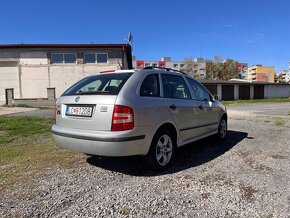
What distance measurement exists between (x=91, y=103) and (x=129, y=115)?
613 millimetres

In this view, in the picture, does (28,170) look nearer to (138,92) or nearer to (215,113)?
(138,92)

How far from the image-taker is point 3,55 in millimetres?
26578

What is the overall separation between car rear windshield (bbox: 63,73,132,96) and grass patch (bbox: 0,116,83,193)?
135cm

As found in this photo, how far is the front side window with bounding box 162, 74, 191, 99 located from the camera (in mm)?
5090

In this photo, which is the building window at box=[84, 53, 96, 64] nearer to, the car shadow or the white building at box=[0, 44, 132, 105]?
the white building at box=[0, 44, 132, 105]

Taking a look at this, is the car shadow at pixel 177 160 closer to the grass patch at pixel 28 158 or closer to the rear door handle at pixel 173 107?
the grass patch at pixel 28 158

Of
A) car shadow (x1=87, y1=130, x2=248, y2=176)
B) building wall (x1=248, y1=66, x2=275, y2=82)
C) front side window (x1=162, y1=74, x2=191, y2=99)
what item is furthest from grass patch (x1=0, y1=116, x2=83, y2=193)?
building wall (x1=248, y1=66, x2=275, y2=82)

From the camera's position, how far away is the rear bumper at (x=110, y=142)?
410 cm

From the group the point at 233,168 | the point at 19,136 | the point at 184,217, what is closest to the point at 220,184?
the point at 233,168

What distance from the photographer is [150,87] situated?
15.6ft

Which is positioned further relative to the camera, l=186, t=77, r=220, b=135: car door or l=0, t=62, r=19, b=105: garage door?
l=0, t=62, r=19, b=105: garage door

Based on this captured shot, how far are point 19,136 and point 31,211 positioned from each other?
536 centimetres

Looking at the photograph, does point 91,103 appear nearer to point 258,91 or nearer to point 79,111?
point 79,111

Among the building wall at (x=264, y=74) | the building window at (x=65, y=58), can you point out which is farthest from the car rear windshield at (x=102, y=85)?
the building wall at (x=264, y=74)
